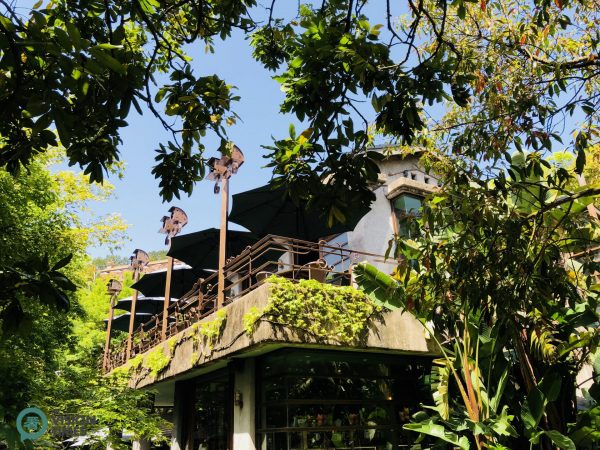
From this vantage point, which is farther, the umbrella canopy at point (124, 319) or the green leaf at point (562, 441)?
the umbrella canopy at point (124, 319)

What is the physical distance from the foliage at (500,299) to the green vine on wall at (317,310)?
33 cm

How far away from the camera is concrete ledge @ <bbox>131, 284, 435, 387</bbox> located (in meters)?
6.60

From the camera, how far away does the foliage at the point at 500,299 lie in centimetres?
365

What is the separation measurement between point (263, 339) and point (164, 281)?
27.9ft

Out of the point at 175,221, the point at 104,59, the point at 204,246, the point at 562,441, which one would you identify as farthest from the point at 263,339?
the point at 175,221

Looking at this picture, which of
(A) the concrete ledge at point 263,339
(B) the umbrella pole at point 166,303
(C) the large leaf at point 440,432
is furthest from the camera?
(B) the umbrella pole at point 166,303

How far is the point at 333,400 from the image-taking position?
26.0 ft

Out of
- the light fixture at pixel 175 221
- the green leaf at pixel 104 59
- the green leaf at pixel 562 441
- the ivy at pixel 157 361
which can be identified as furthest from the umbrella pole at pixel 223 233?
the green leaf at pixel 104 59

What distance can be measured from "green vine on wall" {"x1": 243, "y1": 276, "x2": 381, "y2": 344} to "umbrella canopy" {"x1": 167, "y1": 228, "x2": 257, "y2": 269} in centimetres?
404

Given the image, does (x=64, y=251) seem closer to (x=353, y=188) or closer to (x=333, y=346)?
(x=333, y=346)

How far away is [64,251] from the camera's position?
37.5 feet

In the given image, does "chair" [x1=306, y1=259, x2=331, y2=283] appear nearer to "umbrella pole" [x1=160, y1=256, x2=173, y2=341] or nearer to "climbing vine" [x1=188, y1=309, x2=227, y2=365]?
"climbing vine" [x1=188, y1=309, x2=227, y2=365]

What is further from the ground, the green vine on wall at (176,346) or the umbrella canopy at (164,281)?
the umbrella canopy at (164,281)

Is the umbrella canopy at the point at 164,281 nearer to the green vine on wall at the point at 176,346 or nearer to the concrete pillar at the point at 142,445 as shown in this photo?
the green vine on wall at the point at 176,346
